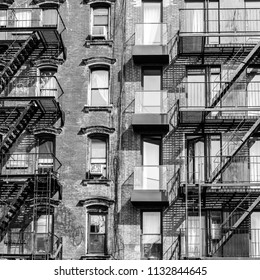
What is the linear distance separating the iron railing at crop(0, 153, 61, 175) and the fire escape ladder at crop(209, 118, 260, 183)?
597 cm

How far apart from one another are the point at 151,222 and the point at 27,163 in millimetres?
5327

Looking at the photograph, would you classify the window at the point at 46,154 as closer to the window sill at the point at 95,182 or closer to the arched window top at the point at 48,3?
the window sill at the point at 95,182

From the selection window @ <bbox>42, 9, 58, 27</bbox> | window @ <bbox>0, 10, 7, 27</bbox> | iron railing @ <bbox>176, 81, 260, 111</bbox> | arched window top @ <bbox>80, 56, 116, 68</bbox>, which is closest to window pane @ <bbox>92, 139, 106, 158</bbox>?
arched window top @ <bbox>80, 56, 116, 68</bbox>

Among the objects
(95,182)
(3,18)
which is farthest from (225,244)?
(3,18)

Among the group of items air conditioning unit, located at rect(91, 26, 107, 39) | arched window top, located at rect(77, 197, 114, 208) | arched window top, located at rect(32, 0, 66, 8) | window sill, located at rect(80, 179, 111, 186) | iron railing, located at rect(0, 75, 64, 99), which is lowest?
arched window top, located at rect(77, 197, 114, 208)

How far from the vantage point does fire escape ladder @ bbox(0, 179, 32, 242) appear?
30.5 metres

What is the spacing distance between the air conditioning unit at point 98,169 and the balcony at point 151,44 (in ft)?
14.1

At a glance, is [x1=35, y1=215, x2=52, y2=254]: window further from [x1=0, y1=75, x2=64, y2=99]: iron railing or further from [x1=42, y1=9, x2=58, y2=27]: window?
[x1=42, y1=9, x2=58, y2=27]: window

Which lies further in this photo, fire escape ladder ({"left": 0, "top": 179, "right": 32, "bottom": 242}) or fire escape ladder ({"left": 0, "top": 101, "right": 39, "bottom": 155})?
fire escape ladder ({"left": 0, "top": 101, "right": 39, "bottom": 155})

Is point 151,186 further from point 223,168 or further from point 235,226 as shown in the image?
point 235,226

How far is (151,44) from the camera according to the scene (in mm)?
32594

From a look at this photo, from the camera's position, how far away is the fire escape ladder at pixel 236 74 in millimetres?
30586

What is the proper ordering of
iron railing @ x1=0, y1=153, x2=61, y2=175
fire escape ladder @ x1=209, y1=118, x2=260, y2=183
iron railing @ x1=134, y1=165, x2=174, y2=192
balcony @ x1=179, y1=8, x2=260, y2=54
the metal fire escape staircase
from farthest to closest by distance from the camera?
balcony @ x1=179, y1=8, x2=260, y2=54
iron railing @ x1=0, y1=153, x2=61, y2=175
iron railing @ x1=134, y1=165, x2=174, y2=192
fire escape ladder @ x1=209, y1=118, x2=260, y2=183
the metal fire escape staircase

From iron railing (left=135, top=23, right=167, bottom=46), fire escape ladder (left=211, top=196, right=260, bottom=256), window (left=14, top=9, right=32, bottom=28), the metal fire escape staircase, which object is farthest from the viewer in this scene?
window (left=14, top=9, right=32, bottom=28)
